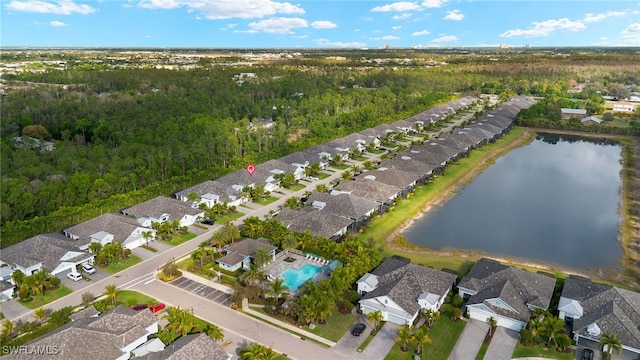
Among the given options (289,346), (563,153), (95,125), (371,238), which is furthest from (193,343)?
(563,153)

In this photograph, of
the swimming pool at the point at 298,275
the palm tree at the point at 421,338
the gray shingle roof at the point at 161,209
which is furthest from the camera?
the gray shingle roof at the point at 161,209

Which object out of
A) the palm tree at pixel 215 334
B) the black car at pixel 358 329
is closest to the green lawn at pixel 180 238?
the palm tree at pixel 215 334

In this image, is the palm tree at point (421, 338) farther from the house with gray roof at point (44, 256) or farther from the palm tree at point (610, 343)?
the house with gray roof at point (44, 256)

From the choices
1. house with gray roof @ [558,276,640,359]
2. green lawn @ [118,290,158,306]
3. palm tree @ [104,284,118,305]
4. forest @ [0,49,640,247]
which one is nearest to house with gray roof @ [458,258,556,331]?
house with gray roof @ [558,276,640,359]

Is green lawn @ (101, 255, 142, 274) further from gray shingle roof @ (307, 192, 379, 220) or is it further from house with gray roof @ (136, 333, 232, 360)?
gray shingle roof @ (307, 192, 379, 220)

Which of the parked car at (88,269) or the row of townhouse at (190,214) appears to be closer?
the row of townhouse at (190,214)

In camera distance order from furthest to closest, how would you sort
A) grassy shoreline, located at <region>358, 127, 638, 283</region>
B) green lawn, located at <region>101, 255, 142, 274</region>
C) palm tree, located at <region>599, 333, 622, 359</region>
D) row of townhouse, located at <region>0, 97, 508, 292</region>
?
grassy shoreline, located at <region>358, 127, 638, 283</region> → green lawn, located at <region>101, 255, 142, 274</region> → row of townhouse, located at <region>0, 97, 508, 292</region> → palm tree, located at <region>599, 333, 622, 359</region>

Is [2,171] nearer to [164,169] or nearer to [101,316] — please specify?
[164,169]

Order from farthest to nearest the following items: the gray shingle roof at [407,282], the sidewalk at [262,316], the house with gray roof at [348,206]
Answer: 1. the house with gray roof at [348,206]
2. the gray shingle roof at [407,282]
3. the sidewalk at [262,316]
